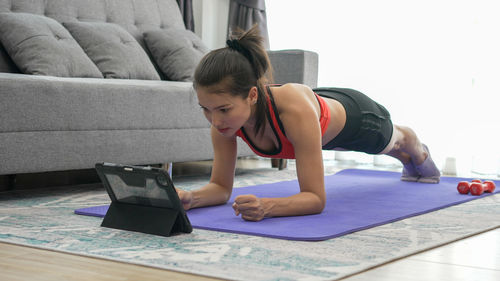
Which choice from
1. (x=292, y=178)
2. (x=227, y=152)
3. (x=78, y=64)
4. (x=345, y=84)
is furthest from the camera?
(x=345, y=84)

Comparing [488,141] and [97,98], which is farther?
[488,141]

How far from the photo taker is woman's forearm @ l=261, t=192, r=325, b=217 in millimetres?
1708

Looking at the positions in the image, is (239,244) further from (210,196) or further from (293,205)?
(210,196)

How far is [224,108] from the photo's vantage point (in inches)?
63.4

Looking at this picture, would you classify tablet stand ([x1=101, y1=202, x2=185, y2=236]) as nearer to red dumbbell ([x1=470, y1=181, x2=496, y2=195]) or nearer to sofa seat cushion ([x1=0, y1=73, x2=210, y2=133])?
sofa seat cushion ([x1=0, y1=73, x2=210, y2=133])

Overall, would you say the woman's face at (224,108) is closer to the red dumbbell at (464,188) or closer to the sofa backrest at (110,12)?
the red dumbbell at (464,188)

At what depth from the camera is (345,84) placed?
393 cm

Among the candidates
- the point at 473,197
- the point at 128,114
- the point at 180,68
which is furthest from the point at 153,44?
the point at 473,197

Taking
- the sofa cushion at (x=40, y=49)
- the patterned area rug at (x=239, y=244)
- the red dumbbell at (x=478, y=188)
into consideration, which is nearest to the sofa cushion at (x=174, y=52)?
the sofa cushion at (x=40, y=49)

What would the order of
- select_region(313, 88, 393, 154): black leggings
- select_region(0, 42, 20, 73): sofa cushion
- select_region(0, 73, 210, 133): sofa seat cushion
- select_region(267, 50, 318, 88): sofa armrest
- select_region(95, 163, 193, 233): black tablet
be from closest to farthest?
select_region(95, 163, 193, 233): black tablet → select_region(0, 73, 210, 133): sofa seat cushion → select_region(313, 88, 393, 154): black leggings → select_region(0, 42, 20, 73): sofa cushion → select_region(267, 50, 318, 88): sofa armrest

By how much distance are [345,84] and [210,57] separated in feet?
7.79

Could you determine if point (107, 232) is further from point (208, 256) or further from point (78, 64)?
point (78, 64)

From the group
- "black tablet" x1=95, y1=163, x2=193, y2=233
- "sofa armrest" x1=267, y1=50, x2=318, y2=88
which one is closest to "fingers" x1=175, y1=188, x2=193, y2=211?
"black tablet" x1=95, y1=163, x2=193, y2=233

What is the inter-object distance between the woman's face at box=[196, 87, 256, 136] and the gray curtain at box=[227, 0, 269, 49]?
2.61m
